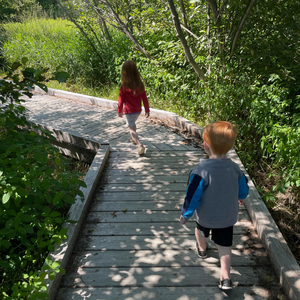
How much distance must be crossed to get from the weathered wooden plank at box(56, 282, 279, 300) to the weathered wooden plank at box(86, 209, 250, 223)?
0.93 metres

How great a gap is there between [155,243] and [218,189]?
109 cm

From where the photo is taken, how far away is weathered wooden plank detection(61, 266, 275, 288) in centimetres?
229

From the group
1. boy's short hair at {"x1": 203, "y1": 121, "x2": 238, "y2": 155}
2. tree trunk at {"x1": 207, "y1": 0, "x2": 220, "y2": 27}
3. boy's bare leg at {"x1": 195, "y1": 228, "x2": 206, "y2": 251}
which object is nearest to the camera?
boy's short hair at {"x1": 203, "y1": 121, "x2": 238, "y2": 155}

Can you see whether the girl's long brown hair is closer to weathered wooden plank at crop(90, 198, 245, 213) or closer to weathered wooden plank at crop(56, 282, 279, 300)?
weathered wooden plank at crop(90, 198, 245, 213)

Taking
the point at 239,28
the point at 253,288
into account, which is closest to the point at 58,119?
the point at 239,28

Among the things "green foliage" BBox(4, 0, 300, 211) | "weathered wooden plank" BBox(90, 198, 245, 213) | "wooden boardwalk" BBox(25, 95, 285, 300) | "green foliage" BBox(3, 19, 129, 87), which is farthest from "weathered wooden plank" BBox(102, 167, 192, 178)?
"green foliage" BBox(3, 19, 129, 87)

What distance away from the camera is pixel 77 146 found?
5293mm

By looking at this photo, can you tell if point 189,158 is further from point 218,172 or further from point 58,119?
point 58,119

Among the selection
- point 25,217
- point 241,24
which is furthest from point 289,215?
point 241,24

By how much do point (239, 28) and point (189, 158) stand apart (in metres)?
2.76

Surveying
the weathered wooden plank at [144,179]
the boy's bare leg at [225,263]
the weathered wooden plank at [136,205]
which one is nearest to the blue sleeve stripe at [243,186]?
the boy's bare leg at [225,263]

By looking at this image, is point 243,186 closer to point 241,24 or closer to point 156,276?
point 156,276

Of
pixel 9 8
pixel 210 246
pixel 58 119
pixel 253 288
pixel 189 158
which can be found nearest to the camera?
pixel 253 288

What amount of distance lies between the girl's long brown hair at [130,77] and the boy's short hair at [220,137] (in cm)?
246
